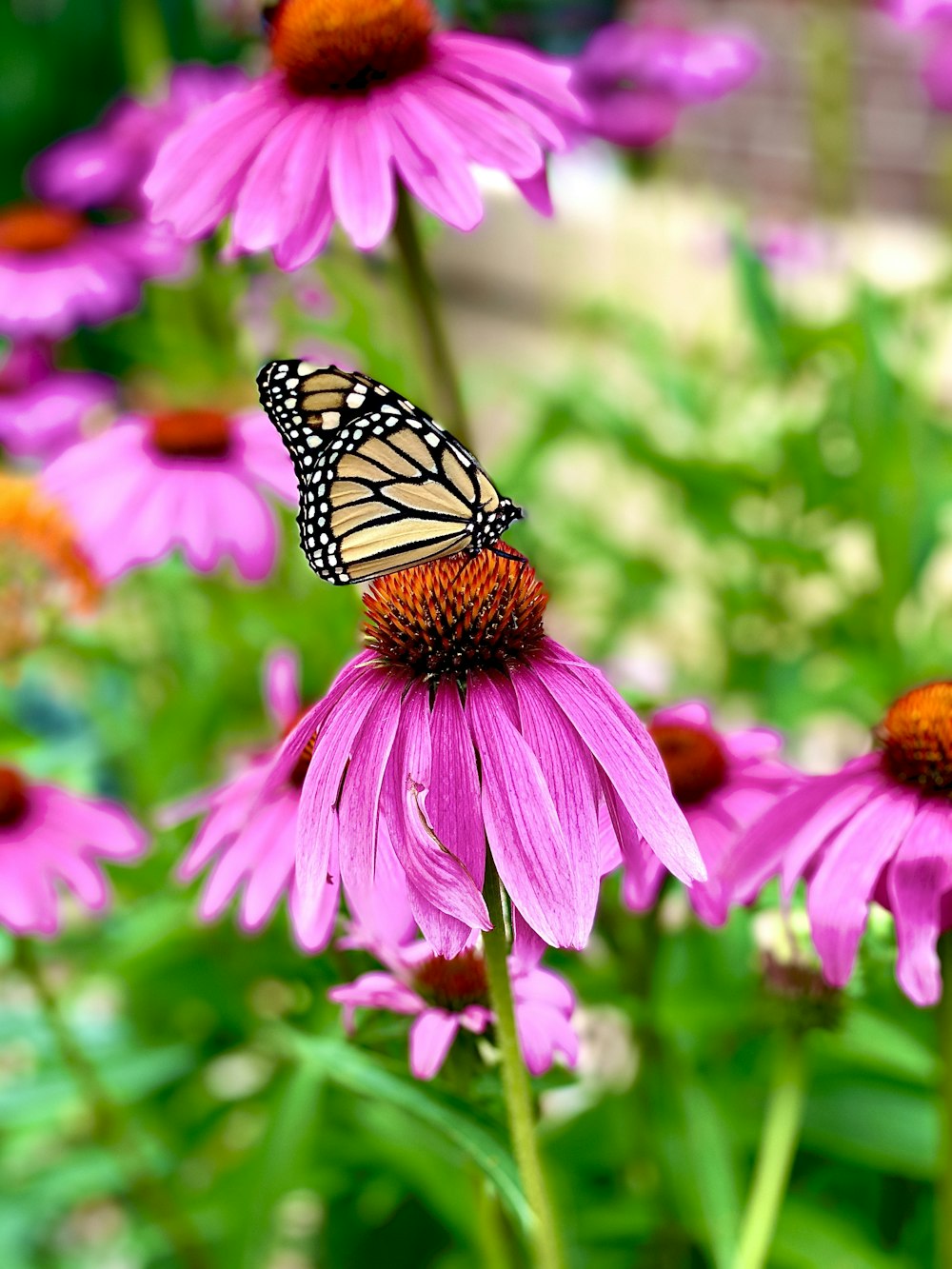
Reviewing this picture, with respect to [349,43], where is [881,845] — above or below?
below

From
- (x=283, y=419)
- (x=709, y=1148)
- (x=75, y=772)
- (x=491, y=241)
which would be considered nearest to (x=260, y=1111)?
(x=75, y=772)

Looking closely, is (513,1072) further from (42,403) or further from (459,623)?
(42,403)

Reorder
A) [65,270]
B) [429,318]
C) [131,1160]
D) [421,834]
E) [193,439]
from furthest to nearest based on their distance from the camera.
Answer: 1. [65,270]
2. [193,439]
3. [131,1160]
4. [429,318]
5. [421,834]

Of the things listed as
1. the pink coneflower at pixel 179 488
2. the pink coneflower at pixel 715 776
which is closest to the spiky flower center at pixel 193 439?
the pink coneflower at pixel 179 488

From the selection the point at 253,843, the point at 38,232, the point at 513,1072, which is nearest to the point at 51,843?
the point at 253,843

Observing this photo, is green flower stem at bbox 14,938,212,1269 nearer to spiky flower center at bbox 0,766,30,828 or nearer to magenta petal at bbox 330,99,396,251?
spiky flower center at bbox 0,766,30,828
